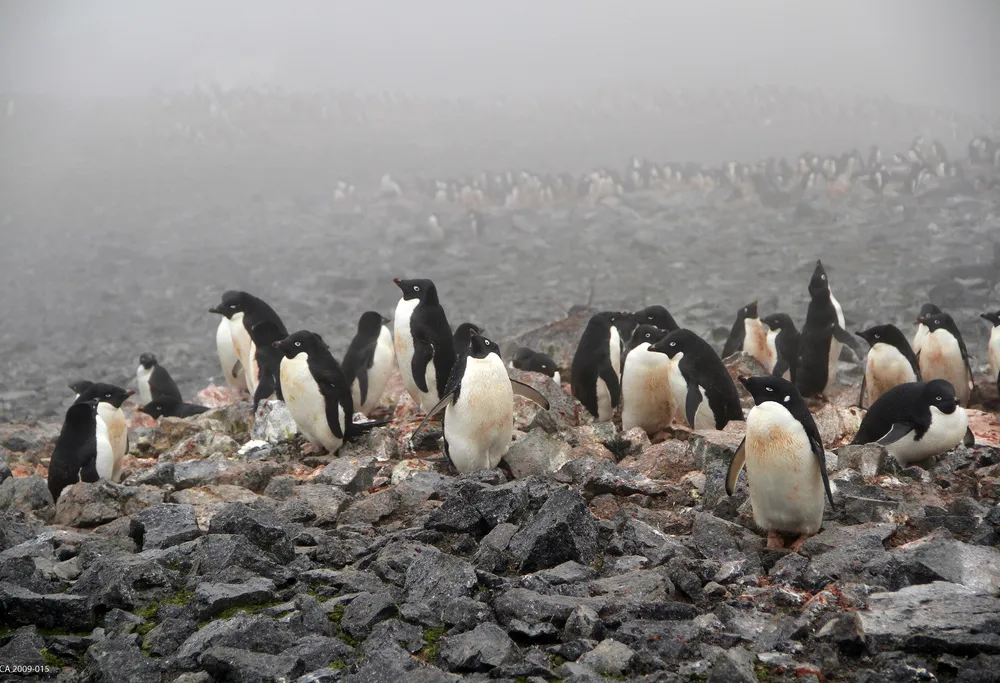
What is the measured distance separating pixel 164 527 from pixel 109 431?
2.36 m

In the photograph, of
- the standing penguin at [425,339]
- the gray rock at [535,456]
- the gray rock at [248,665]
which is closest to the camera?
the gray rock at [248,665]

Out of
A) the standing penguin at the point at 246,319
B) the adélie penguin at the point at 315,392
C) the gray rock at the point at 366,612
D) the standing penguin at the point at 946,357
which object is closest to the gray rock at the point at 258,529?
the gray rock at the point at 366,612

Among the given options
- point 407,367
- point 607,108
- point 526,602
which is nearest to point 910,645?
point 526,602

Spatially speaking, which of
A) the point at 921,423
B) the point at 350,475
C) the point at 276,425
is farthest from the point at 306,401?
the point at 921,423

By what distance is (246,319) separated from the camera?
9648mm

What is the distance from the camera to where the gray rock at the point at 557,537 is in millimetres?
4629

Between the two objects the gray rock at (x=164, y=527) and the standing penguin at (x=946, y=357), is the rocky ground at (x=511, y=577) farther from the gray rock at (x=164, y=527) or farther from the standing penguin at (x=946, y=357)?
the standing penguin at (x=946, y=357)

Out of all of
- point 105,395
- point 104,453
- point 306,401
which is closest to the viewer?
point 104,453

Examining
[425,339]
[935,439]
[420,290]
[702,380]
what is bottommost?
[935,439]

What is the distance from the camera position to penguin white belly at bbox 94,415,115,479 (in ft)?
22.2

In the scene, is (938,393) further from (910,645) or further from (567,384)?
(567,384)

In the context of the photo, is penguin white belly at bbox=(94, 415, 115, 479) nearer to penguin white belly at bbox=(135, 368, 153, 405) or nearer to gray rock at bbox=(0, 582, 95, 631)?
gray rock at bbox=(0, 582, 95, 631)

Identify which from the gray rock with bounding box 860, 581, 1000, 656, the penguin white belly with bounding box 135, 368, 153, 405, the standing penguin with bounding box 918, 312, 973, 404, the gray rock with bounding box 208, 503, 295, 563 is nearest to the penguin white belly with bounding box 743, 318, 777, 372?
the standing penguin with bounding box 918, 312, 973, 404

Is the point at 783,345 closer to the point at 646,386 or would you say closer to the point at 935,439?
Answer: the point at 646,386
